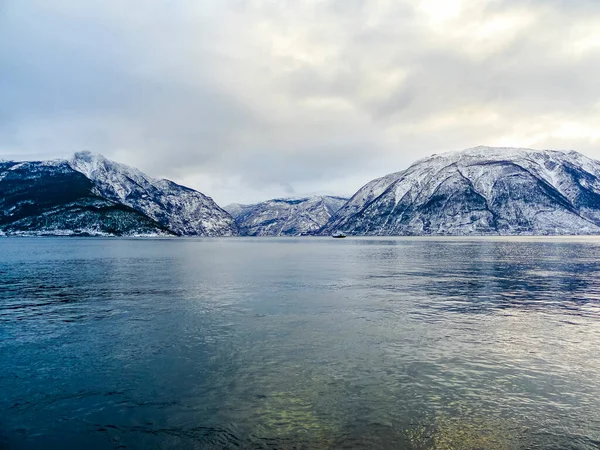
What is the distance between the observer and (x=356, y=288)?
59062 millimetres

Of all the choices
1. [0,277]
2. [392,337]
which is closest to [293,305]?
[392,337]

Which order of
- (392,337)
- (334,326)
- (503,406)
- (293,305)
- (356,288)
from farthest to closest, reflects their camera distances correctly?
(356,288), (293,305), (334,326), (392,337), (503,406)

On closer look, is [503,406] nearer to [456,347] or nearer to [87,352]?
[456,347]

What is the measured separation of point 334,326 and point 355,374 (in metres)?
11.8

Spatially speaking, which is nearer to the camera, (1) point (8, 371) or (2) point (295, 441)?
(2) point (295, 441)

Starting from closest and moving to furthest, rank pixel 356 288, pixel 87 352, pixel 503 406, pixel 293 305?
1. pixel 503 406
2. pixel 87 352
3. pixel 293 305
4. pixel 356 288

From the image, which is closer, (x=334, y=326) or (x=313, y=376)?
(x=313, y=376)

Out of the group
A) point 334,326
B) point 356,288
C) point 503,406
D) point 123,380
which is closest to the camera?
point 503,406

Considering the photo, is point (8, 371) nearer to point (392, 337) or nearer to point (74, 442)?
point (74, 442)

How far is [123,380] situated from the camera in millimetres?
22031

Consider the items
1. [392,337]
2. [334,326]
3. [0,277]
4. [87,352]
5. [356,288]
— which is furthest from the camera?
[0,277]

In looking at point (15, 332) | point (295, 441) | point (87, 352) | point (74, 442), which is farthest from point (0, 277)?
point (295, 441)

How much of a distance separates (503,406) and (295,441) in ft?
33.9

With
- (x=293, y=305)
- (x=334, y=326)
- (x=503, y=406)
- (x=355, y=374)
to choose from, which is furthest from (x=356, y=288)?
(x=503, y=406)
